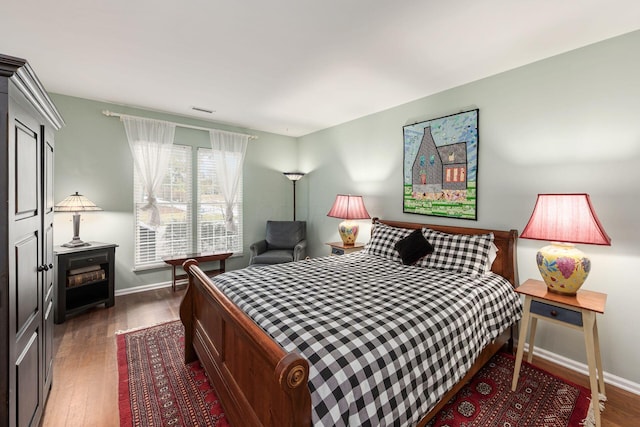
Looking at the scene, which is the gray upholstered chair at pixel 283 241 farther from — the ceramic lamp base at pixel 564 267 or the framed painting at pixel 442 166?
the ceramic lamp base at pixel 564 267

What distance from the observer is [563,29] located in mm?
1964

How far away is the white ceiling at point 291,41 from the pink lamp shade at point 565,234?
1.22 metres

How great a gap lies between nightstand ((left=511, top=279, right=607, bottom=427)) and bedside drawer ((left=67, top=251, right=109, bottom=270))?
4.17m

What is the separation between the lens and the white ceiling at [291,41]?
5.86 ft

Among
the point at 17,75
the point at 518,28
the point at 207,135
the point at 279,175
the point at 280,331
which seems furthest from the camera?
the point at 279,175

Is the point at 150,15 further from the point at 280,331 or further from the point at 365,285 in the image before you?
the point at 365,285

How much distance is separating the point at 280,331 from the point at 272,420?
37cm

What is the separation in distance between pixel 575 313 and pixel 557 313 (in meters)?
0.09

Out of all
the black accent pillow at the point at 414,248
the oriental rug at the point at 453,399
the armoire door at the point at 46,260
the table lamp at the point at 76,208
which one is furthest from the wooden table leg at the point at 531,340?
the table lamp at the point at 76,208

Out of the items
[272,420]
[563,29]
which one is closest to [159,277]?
[272,420]

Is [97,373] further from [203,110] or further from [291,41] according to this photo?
[203,110]

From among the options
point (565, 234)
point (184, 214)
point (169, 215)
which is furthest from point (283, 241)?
point (565, 234)

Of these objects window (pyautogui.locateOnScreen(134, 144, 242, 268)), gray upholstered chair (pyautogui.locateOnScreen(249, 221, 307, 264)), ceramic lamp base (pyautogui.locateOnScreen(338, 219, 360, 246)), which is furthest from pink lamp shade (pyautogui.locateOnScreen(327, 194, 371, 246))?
window (pyautogui.locateOnScreen(134, 144, 242, 268))

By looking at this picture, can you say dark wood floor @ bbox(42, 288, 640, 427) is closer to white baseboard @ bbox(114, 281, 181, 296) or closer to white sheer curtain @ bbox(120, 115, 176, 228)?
white baseboard @ bbox(114, 281, 181, 296)
